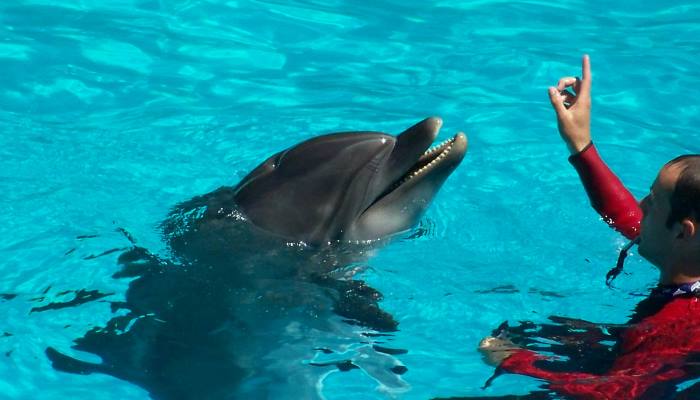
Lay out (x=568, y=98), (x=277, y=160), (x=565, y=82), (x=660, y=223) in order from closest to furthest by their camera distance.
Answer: (x=660, y=223), (x=565, y=82), (x=568, y=98), (x=277, y=160)

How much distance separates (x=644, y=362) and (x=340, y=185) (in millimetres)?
2006

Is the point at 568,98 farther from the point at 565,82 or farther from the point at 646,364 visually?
the point at 646,364

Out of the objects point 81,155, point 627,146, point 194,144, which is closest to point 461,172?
point 627,146

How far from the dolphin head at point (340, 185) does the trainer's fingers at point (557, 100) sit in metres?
0.67

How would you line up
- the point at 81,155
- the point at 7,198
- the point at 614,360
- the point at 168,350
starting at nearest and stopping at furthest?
the point at 614,360, the point at 168,350, the point at 7,198, the point at 81,155

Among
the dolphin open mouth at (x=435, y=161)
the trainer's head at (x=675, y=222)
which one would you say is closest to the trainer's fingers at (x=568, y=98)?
the dolphin open mouth at (x=435, y=161)

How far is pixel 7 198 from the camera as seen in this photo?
736cm

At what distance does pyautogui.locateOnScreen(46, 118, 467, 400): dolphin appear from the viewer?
579 cm

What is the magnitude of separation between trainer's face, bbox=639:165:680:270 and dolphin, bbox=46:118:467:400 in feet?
3.83

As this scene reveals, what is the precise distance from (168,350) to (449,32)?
267 inches

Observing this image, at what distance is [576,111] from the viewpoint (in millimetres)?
5727

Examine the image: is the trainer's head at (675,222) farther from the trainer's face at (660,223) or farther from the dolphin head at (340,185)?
the dolphin head at (340,185)

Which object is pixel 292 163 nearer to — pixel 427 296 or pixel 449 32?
pixel 427 296

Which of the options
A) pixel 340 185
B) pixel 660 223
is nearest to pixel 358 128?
pixel 340 185
